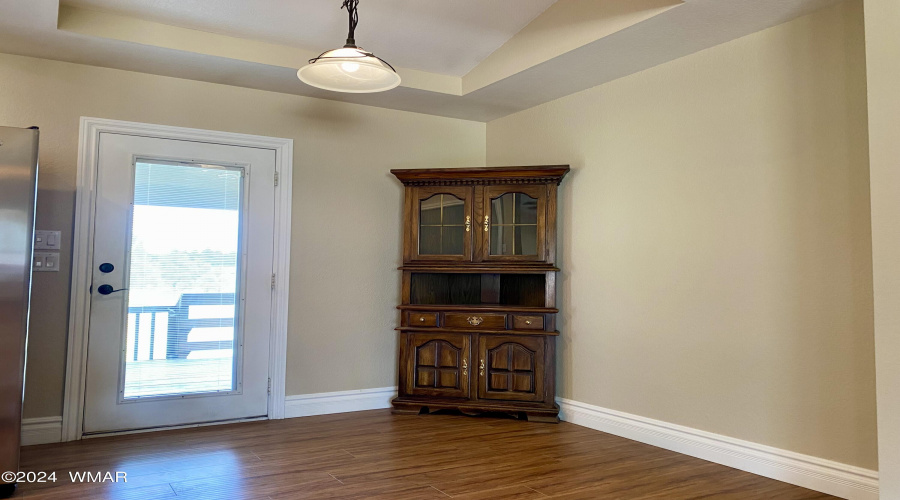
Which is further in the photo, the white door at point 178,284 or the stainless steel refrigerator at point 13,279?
the white door at point 178,284

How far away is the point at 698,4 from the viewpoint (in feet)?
8.87

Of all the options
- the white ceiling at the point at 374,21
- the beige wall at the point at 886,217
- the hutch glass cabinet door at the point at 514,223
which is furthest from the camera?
the hutch glass cabinet door at the point at 514,223

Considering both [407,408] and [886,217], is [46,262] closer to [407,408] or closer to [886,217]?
[407,408]

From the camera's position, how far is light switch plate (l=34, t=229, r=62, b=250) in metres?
3.38

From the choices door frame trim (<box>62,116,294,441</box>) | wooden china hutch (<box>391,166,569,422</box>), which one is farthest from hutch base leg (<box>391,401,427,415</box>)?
door frame trim (<box>62,116,294,441</box>)

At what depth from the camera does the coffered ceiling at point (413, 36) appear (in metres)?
2.94

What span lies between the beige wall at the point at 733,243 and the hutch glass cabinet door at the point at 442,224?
0.72 meters

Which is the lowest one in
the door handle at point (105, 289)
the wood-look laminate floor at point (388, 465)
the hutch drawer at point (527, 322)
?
the wood-look laminate floor at point (388, 465)

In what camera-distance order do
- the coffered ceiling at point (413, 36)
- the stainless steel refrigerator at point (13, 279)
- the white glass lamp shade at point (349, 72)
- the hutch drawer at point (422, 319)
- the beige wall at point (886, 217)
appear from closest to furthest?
the beige wall at point (886, 217) < the white glass lamp shade at point (349, 72) < the stainless steel refrigerator at point (13, 279) < the coffered ceiling at point (413, 36) < the hutch drawer at point (422, 319)

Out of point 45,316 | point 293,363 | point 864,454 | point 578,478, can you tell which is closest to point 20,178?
point 45,316

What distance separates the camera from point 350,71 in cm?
255

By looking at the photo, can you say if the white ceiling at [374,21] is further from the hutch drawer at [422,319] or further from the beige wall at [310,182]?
the hutch drawer at [422,319]

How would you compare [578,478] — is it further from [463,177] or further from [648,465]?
[463,177]

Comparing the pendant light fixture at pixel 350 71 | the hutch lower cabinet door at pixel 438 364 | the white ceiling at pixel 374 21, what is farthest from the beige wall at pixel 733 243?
the pendant light fixture at pixel 350 71
